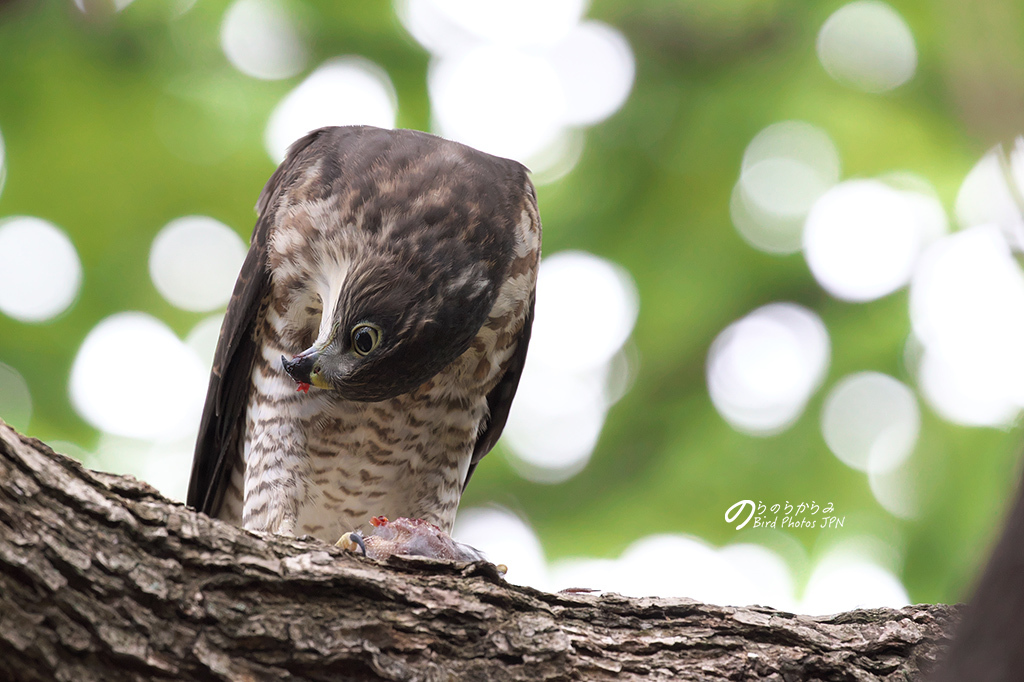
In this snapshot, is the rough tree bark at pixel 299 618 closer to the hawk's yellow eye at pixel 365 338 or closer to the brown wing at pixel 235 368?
the hawk's yellow eye at pixel 365 338

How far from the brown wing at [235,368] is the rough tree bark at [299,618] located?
5.97 feet

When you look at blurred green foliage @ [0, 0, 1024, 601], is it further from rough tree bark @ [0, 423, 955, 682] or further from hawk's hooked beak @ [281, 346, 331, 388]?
rough tree bark @ [0, 423, 955, 682]

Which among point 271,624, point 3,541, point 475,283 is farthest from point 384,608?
point 475,283

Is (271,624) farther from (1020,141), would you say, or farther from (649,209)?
(649,209)

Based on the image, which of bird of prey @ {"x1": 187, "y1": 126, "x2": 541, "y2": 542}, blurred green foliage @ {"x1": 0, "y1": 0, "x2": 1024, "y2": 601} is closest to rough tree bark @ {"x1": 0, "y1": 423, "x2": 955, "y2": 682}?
bird of prey @ {"x1": 187, "y1": 126, "x2": 541, "y2": 542}

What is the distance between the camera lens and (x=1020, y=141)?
98cm

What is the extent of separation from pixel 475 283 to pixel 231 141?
320 cm

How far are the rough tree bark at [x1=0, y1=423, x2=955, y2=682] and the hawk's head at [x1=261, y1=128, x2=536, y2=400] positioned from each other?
108 centimetres

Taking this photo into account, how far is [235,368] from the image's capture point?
4113 mm

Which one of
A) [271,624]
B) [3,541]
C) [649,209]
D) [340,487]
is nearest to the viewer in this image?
[3,541]

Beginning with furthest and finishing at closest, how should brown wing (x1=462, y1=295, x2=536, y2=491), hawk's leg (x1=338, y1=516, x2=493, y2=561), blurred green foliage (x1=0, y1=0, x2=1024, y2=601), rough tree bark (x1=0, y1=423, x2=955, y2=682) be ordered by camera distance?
1. blurred green foliage (x1=0, y1=0, x2=1024, y2=601)
2. brown wing (x1=462, y1=295, x2=536, y2=491)
3. hawk's leg (x1=338, y1=516, x2=493, y2=561)
4. rough tree bark (x1=0, y1=423, x2=955, y2=682)

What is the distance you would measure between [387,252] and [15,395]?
3.72m

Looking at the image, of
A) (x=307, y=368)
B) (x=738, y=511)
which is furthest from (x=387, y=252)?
(x=738, y=511)

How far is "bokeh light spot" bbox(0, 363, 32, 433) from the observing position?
5414mm
